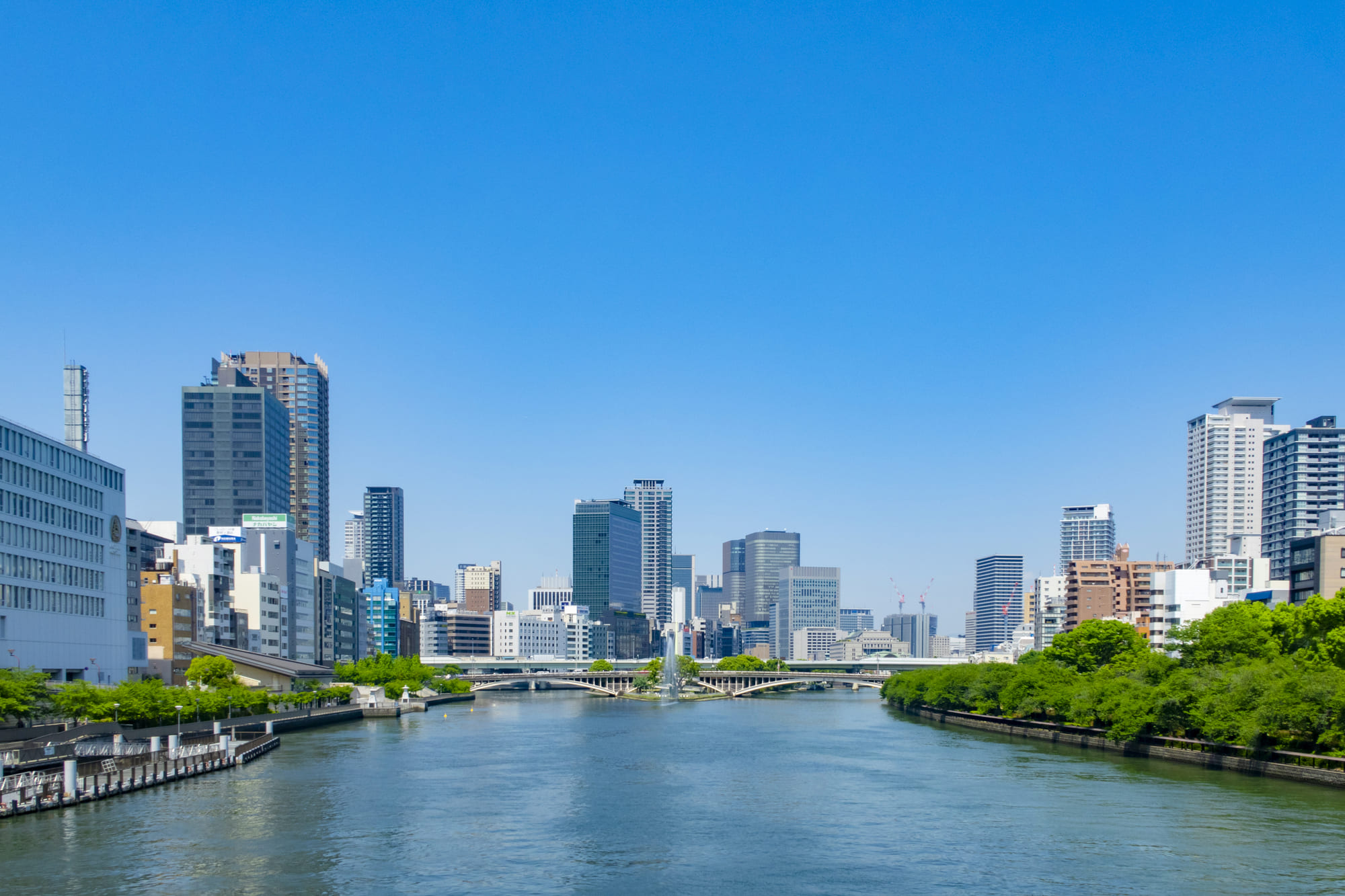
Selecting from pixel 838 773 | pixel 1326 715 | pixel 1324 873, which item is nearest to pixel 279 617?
pixel 838 773

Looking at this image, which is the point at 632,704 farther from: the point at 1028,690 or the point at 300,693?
the point at 1028,690

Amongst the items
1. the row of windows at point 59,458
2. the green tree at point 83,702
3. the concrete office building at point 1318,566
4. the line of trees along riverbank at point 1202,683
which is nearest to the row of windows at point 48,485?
the row of windows at point 59,458

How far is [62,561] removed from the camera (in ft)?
315

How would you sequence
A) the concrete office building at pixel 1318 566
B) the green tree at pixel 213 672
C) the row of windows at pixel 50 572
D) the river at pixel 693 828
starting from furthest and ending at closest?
1. the concrete office building at pixel 1318 566
2. the green tree at pixel 213 672
3. the row of windows at pixel 50 572
4. the river at pixel 693 828

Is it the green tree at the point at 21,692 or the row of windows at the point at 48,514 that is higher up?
the row of windows at the point at 48,514

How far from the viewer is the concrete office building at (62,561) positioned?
287ft

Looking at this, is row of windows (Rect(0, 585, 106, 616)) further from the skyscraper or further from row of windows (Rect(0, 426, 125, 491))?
the skyscraper

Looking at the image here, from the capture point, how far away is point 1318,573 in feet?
387

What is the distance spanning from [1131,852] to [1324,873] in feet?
22.3

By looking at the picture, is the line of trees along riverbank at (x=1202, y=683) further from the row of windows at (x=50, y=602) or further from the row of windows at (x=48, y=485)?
the row of windows at (x=48, y=485)

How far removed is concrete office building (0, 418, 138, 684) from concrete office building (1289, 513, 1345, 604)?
10585cm

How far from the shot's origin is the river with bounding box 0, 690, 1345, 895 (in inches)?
1650

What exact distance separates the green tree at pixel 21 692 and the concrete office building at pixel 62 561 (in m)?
10.0

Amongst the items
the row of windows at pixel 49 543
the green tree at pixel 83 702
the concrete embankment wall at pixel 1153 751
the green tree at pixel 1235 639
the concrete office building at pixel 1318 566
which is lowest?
the concrete embankment wall at pixel 1153 751
